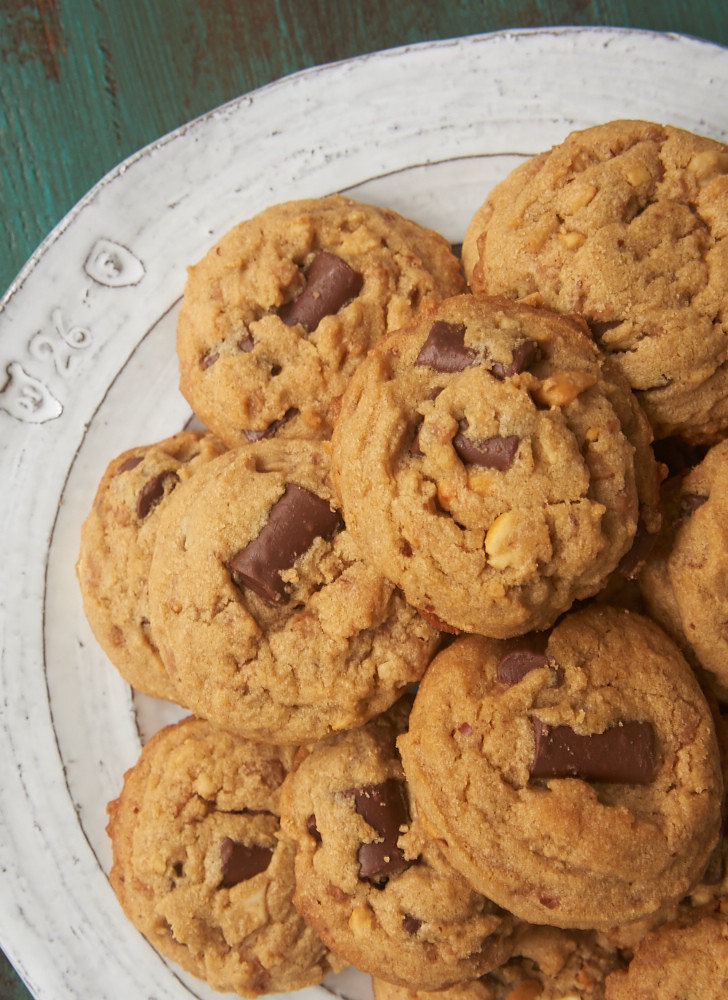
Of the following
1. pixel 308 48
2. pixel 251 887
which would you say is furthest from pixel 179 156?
pixel 251 887

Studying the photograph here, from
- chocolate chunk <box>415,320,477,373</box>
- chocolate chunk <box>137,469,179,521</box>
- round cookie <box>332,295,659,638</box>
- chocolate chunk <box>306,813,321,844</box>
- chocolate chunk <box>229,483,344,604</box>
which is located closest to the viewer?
round cookie <box>332,295,659,638</box>

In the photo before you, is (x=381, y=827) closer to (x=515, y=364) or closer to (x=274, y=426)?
(x=274, y=426)

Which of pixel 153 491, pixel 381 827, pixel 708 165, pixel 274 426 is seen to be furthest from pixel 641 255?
pixel 381 827

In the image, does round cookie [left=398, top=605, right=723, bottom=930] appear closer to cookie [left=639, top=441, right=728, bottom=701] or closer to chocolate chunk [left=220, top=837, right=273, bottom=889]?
cookie [left=639, top=441, right=728, bottom=701]

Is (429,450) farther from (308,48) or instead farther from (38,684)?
(308,48)

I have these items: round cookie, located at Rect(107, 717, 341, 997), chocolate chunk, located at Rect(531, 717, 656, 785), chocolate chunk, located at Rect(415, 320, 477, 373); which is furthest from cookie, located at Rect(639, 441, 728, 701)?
round cookie, located at Rect(107, 717, 341, 997)

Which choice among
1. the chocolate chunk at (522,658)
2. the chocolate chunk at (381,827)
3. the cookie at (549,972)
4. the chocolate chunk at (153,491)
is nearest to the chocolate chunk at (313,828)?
the chocolate chunk at (381,827)
